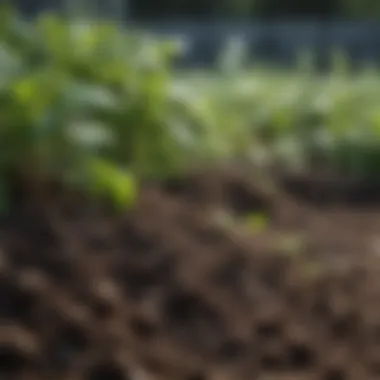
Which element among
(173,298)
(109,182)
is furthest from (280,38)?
(173,298)

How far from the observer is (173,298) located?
2.25m

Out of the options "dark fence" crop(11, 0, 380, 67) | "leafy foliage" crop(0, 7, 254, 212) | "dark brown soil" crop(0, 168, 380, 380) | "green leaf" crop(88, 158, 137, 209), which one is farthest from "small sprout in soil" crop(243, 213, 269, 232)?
"dark fence" crop(11, 0, 380, 67)

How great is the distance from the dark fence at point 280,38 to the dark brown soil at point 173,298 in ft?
20.1

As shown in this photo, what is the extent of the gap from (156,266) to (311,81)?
3.02 meters

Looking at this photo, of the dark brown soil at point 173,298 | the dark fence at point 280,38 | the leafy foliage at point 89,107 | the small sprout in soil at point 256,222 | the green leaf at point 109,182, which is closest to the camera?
the dark brown soil at point 173,298

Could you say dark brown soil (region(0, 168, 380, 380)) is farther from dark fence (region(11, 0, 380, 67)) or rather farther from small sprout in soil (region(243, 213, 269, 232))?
dark fence (region(11, 0, 380, 67))

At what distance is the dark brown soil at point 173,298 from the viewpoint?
6.47 ft

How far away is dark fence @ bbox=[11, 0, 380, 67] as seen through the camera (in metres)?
9.01

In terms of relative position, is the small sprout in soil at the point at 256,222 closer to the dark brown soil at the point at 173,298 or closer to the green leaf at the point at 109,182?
the dark brown soil at the point at 173,298

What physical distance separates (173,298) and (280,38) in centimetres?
764

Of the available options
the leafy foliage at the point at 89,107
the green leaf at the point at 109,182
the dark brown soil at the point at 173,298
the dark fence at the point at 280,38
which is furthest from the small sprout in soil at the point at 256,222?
the dark fence at the point at 280,38

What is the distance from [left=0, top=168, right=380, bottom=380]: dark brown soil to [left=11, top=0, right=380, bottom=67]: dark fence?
6117 millimetres

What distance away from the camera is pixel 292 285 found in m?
2.42

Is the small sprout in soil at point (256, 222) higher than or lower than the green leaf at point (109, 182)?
higher
